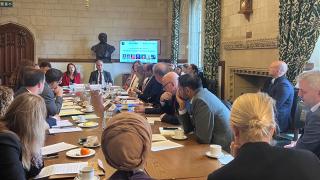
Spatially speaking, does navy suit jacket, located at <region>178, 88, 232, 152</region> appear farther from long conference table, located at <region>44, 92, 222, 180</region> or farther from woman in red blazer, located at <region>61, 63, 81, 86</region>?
woman in red blazer, located at <region>61, 63, 81, 86</region>

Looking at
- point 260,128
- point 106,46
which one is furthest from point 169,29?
point 260,128

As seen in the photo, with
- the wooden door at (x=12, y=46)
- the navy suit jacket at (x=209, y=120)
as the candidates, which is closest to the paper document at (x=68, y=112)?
the navy suit jacket at (x=209, y=120)

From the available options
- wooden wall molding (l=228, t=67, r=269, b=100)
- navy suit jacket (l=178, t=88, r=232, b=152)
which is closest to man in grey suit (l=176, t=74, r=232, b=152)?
Answer: navy suit jacket (l=178, t=88, r=232, b=152)

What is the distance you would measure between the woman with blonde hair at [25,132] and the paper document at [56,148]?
0.44 metres

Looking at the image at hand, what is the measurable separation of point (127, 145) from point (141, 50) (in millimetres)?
8568

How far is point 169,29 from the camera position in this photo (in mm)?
10547

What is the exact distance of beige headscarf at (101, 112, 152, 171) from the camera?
1.40m

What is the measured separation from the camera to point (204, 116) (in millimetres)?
2895

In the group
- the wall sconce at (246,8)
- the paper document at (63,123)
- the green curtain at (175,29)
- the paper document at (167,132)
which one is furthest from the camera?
the green curtain at (175,29)

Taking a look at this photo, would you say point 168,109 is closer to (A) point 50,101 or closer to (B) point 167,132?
(B) point 167,132

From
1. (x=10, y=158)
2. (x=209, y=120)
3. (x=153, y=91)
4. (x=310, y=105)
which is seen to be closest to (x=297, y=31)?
(x=310, y=105)

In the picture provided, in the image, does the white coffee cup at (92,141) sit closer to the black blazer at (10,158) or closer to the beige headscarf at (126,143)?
the black blazer at (10,158)

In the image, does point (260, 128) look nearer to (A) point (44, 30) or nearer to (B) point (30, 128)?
(B) point (30, 128)

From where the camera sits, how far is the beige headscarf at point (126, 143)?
1.40 meters
